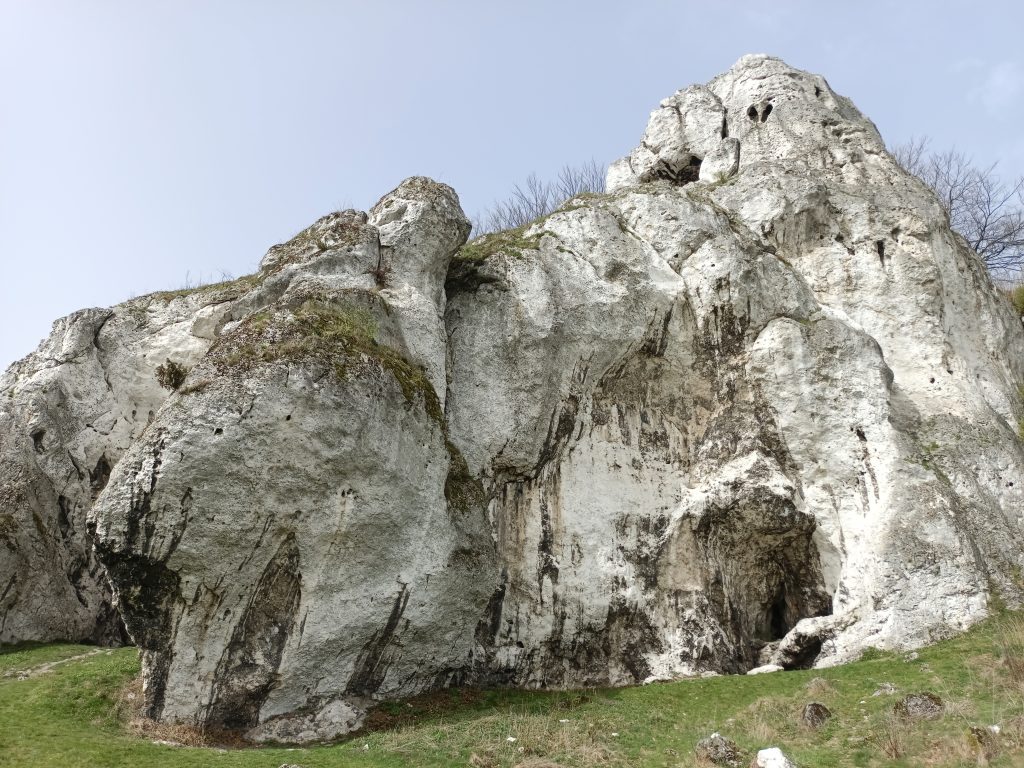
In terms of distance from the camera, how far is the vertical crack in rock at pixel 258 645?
13.6 m

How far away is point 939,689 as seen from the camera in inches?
516

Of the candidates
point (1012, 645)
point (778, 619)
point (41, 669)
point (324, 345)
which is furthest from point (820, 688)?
point (41, 669)

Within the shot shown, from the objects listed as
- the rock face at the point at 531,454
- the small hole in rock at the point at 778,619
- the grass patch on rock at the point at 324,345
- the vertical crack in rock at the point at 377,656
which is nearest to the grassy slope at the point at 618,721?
the vertical crack in rock at the point at 377,656

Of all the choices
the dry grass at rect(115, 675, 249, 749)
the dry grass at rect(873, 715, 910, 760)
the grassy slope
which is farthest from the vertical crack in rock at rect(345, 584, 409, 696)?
the dry grass at rect(873, 715, 910, 760)

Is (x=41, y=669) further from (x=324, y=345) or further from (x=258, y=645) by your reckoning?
(x=324, y=345)

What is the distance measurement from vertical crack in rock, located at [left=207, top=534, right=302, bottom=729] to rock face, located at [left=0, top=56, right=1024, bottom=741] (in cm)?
5

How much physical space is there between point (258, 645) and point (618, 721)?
6.55 meters

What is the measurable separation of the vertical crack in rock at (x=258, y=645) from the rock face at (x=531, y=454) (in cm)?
5

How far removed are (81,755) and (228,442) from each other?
503 centimetres

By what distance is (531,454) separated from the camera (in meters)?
19.0

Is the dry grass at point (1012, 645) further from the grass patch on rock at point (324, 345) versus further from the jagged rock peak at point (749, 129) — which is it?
the jagged rock peak at point (749, 129)

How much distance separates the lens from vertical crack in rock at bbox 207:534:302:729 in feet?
44.5

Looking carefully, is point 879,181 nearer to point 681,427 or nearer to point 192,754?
point 681,427

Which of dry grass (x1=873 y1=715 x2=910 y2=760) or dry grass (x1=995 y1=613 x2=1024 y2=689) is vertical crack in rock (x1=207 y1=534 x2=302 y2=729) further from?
dry grass (x1=995 y1=613 x2=1024 y2=689)
